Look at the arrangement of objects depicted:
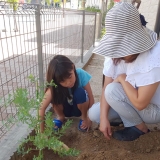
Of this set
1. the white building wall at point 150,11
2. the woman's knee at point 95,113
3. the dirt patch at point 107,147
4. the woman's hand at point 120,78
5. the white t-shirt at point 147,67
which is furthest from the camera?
the white building wall at point 150,11

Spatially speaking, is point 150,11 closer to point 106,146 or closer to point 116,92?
point 116,92

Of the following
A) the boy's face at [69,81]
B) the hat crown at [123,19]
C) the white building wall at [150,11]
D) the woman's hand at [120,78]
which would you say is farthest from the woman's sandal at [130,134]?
the white building wall at [150,11]

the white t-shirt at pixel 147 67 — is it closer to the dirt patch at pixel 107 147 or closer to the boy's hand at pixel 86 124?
the dirt patch at pixel 107 147

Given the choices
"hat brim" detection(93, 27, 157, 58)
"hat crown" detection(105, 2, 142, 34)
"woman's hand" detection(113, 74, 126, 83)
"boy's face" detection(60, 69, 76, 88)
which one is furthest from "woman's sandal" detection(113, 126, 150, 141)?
"hat crown" detection(105, 2, 142, 34)

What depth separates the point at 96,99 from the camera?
2.59 metres

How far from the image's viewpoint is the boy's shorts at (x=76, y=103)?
1.84 metres

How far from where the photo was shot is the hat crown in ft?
3.74

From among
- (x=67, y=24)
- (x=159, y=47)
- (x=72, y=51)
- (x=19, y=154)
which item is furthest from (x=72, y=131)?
(x=72, y=51)

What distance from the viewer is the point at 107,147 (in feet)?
5.43

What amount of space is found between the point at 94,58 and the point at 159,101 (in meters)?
3.64

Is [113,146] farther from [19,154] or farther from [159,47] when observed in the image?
[159,47]

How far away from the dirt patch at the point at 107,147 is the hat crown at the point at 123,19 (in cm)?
82

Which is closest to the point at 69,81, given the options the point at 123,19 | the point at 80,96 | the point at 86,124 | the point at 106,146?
the point at 80,96

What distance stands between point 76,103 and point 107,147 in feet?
1.56
